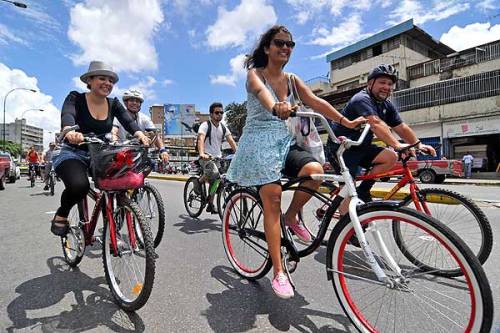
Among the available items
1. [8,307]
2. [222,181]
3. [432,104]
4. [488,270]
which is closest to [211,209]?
[222,181]

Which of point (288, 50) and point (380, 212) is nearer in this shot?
point (380, 212)

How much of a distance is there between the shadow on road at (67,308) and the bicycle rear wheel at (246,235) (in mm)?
1002

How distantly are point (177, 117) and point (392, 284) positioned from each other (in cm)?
6146

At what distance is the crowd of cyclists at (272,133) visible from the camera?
2479mm

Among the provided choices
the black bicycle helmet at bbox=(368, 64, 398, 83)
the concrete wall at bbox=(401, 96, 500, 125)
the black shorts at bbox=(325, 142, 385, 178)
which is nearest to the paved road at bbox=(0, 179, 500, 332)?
the black shorts at bbox=(325, 142, 385, 178)

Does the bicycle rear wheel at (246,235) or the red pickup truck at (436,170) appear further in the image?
the red pickup truck at (436,170)

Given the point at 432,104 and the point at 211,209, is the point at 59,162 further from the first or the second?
the point at 432,104

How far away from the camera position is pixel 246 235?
2984mm

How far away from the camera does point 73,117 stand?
2947 millimetres

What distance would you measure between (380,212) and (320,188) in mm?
877

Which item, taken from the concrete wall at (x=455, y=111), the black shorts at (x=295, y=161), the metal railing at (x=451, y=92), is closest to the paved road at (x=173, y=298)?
the black shorts at (x=295, y=161)

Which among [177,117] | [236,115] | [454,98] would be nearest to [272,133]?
[454,98]

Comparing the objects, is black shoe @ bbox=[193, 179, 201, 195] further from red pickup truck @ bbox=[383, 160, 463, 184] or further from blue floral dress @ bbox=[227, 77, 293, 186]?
red pickup truck @ bbox=[383, 160, 463, 184]

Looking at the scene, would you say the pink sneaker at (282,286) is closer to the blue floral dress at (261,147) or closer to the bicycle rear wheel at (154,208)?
the blue floral dress at (261,147)
